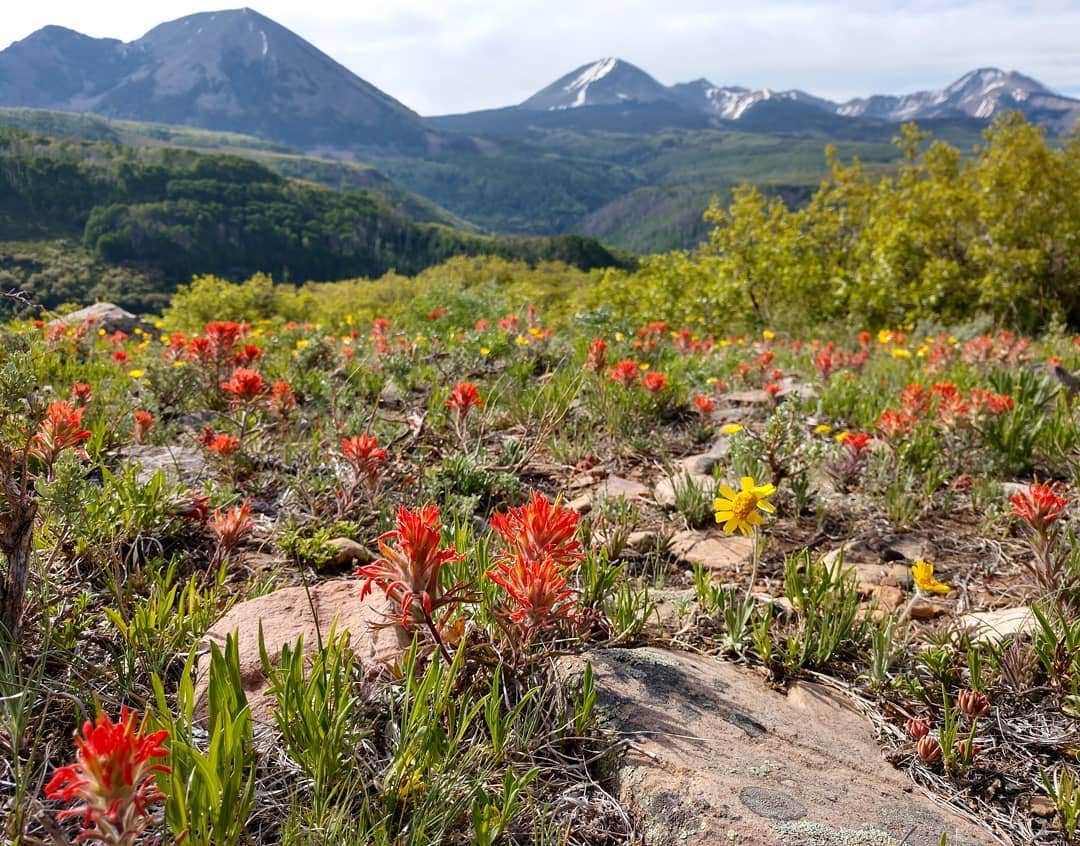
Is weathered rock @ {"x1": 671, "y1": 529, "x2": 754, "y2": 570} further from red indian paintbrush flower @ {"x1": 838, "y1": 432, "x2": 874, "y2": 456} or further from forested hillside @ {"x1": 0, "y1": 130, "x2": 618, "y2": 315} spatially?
forested hillside @ {"x1": 0, "y1": 130, "x2": 618, "y2": 315}

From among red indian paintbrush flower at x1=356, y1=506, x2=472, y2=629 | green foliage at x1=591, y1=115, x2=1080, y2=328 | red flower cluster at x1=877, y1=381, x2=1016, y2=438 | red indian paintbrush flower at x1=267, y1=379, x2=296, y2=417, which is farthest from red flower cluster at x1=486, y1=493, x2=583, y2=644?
green foliage at x1=591, y1=115, x2=1080, y2=328

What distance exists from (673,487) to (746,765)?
183 cm

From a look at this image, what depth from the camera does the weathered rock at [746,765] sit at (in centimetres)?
144

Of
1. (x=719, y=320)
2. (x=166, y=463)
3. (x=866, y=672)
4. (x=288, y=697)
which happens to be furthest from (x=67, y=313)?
(x=719, y=320)

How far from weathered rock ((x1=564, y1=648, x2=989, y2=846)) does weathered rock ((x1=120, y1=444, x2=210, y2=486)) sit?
237 centimetres

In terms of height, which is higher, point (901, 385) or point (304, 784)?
point (901, 385)

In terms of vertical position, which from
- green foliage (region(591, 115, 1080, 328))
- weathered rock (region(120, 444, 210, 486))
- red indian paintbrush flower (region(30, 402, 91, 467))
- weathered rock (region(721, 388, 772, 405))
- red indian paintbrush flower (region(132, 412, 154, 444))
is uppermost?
green foliage (region(591, 115, 1080, 328))

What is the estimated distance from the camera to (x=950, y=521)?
332 centimetres

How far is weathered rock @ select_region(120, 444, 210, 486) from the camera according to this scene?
3.20 m

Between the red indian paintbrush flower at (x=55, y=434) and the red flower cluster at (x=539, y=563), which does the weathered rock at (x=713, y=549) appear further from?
the red indian paintbrush flower at (x=55, y=434)

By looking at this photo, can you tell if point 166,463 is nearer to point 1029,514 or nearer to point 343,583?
point 343,583

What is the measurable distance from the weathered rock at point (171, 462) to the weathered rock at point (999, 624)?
11.2ft

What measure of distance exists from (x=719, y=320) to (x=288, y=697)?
15.7 m

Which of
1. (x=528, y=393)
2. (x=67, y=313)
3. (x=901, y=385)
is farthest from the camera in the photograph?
(x=67, y=313)
